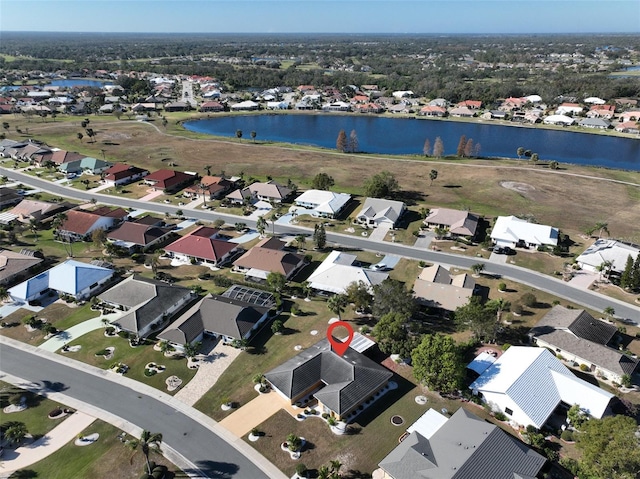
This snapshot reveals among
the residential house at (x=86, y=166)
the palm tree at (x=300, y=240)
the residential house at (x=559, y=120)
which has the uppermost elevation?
the residential house at (x=559, y=120)

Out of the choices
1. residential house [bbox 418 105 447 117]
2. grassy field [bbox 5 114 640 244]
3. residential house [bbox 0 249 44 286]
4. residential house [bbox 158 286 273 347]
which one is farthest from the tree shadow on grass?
residential house [bbox 418 105 447 117]

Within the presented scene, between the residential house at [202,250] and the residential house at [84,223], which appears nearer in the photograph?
the residential house at [202,250]

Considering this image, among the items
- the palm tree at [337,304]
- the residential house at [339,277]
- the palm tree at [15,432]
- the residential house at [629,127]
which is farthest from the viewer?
the residential house at [629,127]

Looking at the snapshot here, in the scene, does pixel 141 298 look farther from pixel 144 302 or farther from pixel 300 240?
pixel 300 240

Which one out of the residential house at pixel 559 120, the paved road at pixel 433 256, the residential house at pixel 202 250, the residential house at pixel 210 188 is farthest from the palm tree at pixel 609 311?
the residential house at pixel 559 120

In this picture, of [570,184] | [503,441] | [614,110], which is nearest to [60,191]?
[503,441]

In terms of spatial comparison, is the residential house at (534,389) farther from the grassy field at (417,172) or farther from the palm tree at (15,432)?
the grassy field at (417,172)

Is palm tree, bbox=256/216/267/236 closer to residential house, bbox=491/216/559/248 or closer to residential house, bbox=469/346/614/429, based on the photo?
residential house, bbox=491/216/559/248

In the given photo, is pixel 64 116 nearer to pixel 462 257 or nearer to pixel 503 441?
pixel 462 257

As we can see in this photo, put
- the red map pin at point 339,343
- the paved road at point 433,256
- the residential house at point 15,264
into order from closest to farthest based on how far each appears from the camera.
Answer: the red map pin at point 339,343 → the paved road at point 433,256 → the residential house at point 15,264
